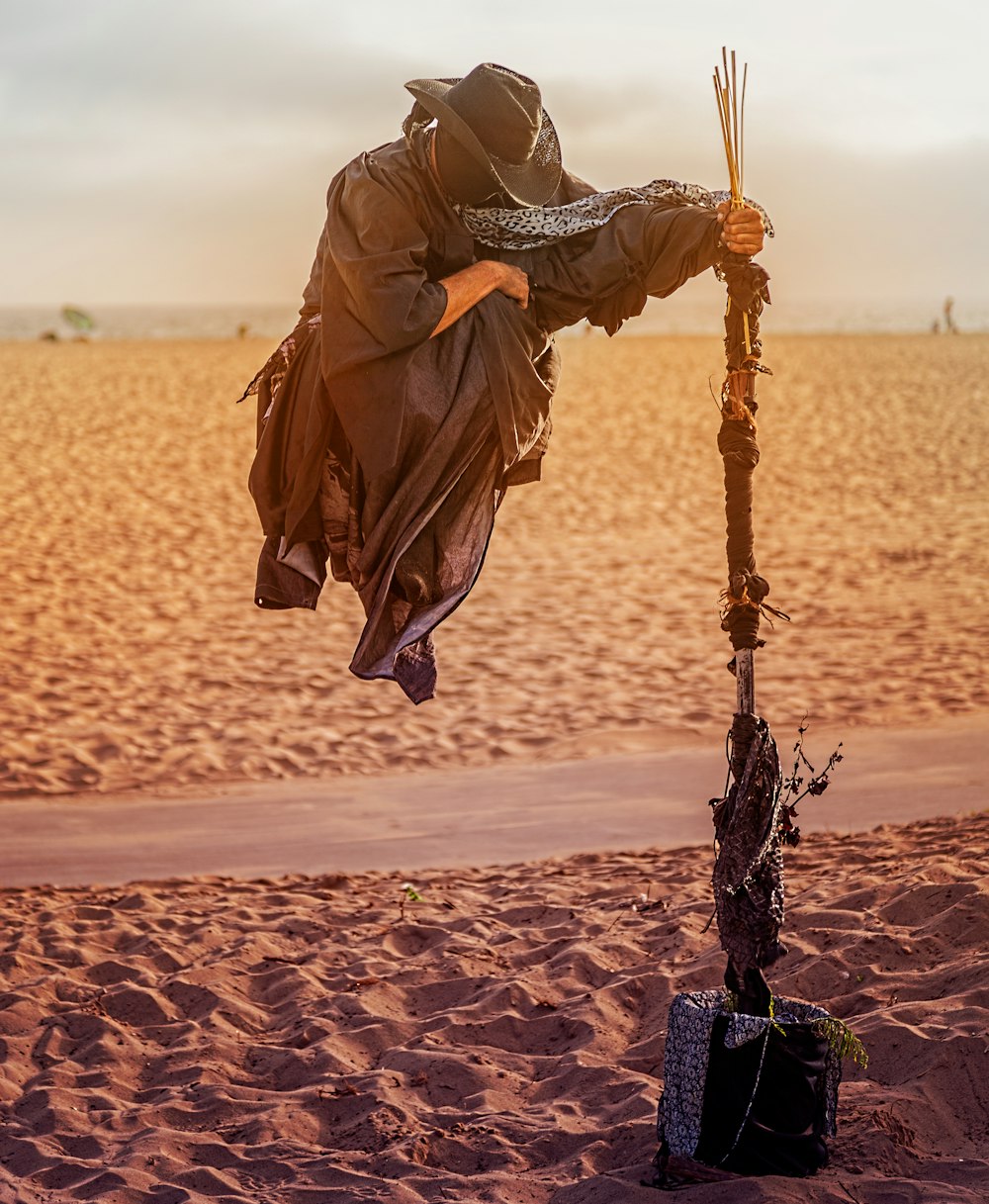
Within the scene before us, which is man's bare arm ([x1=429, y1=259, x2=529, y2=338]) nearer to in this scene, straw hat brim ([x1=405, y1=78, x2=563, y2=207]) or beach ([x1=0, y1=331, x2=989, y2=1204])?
straw hat brim ([x1=405, y1=78, x2=563, y2=207])

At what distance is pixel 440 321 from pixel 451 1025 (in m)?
3.02

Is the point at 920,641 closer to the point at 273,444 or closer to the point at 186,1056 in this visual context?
the point at 186,1056

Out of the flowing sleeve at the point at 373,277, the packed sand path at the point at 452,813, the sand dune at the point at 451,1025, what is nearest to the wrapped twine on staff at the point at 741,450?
the flowing sleeve at the point at 373,277

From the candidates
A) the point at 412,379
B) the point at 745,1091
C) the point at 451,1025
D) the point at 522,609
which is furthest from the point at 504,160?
the point at 522,609

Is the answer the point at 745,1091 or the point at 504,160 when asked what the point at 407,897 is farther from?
the point at 504,160

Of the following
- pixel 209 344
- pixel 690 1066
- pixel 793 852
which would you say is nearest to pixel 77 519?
pixel 793 852

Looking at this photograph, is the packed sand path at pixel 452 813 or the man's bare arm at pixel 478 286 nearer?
the man's bare arm at pixel 478 286

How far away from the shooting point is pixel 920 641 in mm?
11648

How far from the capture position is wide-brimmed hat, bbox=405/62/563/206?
11.5 feet

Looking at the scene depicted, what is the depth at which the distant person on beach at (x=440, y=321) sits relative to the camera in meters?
3.51

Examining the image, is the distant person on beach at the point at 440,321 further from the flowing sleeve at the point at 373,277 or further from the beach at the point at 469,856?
the beach at the point at 469,856

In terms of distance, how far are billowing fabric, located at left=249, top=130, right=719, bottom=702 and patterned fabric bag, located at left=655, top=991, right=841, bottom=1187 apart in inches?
48.4

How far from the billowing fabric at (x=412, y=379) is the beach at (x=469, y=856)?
1.79 m

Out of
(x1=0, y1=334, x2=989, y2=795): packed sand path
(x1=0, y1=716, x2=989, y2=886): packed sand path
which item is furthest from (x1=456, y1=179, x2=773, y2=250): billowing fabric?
(x1=0, y1=716, x2=989, y2=886): packed sand path
